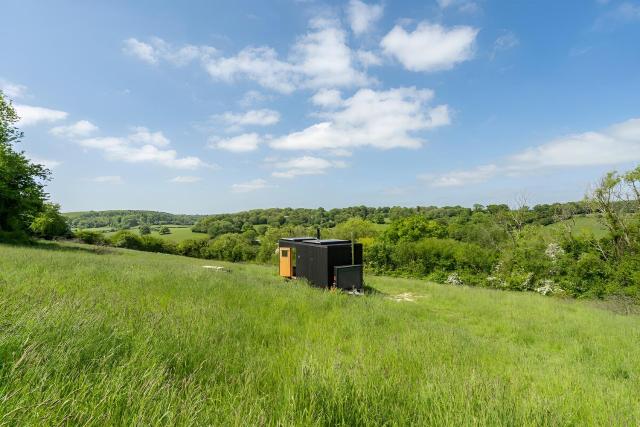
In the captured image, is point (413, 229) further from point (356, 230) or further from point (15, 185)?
point (15, 185)

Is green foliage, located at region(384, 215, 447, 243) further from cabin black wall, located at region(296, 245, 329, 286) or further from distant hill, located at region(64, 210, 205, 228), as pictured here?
distant hill, located at region(64, 210, 205, 228)

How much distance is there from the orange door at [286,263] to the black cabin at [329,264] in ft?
1.42

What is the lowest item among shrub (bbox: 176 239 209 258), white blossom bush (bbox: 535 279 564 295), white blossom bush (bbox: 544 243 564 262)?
shrub (bbox: 176 239 209 258)

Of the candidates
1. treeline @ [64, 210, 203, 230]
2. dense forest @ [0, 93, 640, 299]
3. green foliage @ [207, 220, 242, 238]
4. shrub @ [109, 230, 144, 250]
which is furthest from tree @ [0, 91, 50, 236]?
treeline @ [64, 210, 203, 230]

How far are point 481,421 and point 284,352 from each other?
245 centimetres

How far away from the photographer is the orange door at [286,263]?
16.2m

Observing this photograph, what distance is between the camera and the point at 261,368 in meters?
3.16

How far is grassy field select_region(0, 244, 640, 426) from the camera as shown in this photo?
6.20ft

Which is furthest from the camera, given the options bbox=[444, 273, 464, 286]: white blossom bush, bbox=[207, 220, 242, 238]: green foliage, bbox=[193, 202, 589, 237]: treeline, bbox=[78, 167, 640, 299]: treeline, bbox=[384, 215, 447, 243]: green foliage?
bbox=[207, 220, 242, 238]: green foliage

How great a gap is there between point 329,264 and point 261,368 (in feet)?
35.8

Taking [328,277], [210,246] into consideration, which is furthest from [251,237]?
[328,277]

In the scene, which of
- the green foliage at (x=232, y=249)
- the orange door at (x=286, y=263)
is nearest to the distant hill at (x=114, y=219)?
the green foliage at (x=232, y=249)

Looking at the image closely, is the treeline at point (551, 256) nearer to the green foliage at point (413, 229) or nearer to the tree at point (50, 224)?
the green foliage at point (413, 229)

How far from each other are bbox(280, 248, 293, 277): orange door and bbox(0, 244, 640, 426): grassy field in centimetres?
874
